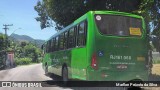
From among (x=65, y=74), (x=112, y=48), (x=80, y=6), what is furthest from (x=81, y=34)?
(x=80, y=6)

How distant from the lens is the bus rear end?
12.8m

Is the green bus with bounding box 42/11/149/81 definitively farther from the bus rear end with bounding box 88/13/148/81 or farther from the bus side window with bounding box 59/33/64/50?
the bus side window with bounding box 59/33/64/50

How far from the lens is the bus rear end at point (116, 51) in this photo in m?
12.8

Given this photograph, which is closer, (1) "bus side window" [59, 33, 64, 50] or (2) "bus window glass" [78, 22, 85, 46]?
(2) "bus window glass" [78, 22, 85, 46]

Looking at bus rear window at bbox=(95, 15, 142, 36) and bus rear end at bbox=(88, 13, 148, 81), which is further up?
bus rear window at bbox=(95, 15, 142, 36)

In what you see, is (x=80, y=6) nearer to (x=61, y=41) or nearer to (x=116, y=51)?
(x=61, y=41)

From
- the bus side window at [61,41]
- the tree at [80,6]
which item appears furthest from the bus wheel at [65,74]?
the tree at [80,6]

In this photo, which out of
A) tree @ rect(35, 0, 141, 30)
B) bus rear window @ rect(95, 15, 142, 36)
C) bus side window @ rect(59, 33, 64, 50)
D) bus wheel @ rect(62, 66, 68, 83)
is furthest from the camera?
tree @ rect(35, 0, 141, 30)

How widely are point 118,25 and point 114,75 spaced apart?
2023 mm

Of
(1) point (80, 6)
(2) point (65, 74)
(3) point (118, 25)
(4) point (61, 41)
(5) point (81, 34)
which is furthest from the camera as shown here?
(1) point (80, 6)

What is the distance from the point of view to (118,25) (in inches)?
534

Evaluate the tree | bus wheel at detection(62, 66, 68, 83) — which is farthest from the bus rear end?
the tree

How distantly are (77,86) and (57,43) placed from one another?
4301mm

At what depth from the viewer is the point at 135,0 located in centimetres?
2102
